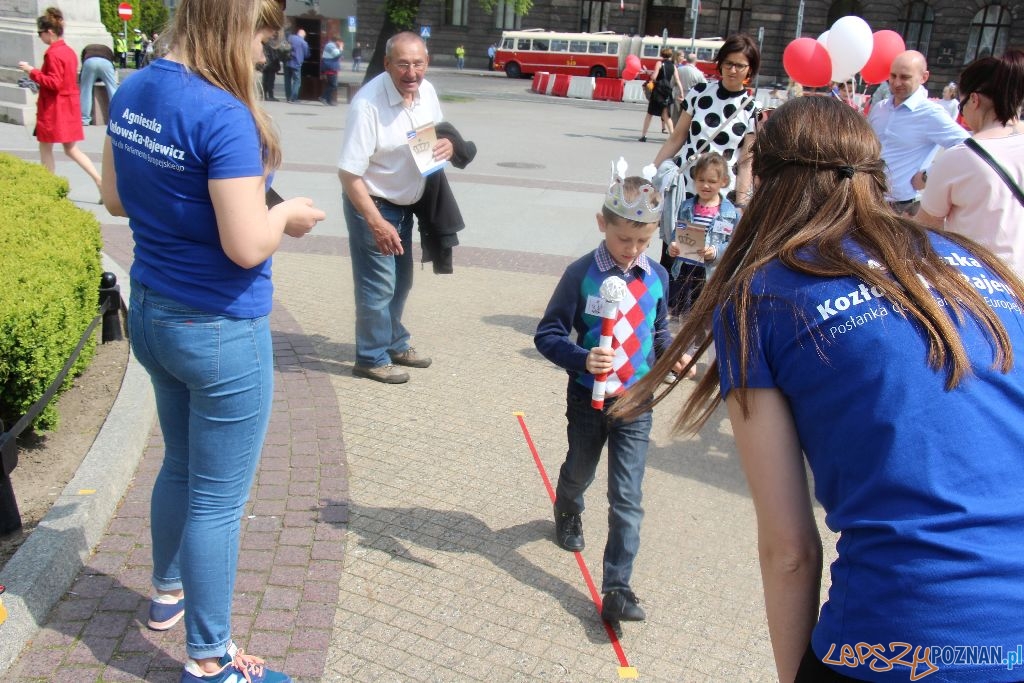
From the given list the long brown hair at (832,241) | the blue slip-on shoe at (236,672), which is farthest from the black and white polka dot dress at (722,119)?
the long brown hair at (832,241)

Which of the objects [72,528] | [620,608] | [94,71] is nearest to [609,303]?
[620,608]

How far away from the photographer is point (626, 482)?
3.42 meters

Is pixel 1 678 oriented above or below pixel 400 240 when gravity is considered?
below

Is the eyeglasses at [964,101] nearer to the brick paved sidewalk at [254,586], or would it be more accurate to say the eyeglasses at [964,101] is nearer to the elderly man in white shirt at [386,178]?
the elderly man in white shirt at [386,178]

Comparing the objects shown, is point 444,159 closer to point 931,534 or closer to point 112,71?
point 931,534

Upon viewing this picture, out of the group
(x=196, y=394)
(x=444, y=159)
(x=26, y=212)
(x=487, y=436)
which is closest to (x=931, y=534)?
(x=196, y=394)

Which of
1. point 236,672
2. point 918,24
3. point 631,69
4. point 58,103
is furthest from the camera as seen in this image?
point 918,24

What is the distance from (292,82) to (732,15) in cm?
3261

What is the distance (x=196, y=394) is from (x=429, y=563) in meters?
1.42

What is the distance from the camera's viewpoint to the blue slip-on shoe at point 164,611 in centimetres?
305

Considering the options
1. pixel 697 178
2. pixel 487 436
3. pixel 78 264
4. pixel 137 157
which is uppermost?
pixel 137 157

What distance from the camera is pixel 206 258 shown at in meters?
2.47

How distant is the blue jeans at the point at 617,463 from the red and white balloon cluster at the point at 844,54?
522 cm

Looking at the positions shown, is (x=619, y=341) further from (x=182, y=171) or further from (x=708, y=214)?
(x=708, y=214)
